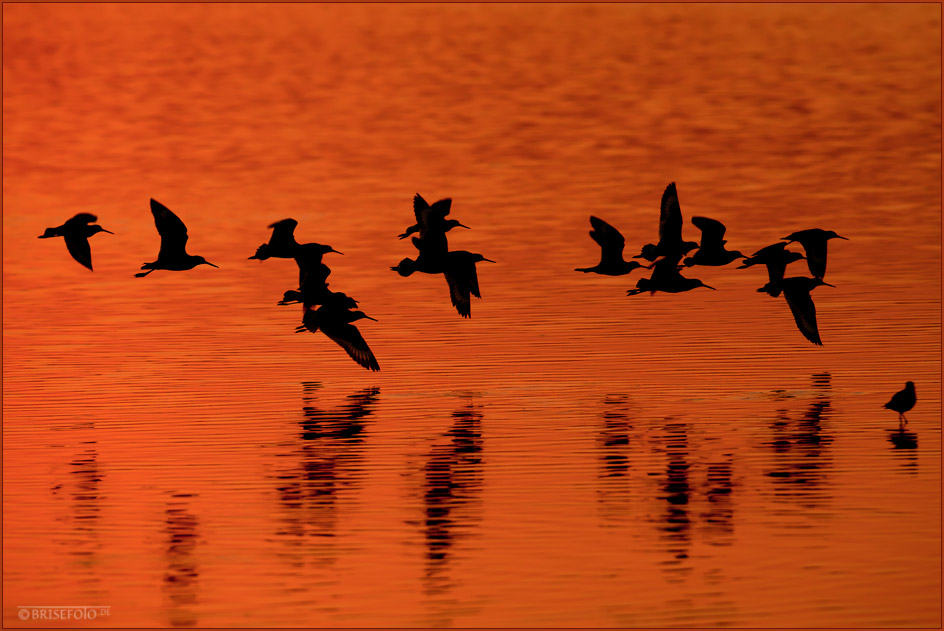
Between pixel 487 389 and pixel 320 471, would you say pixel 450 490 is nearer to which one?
pixel 320 471

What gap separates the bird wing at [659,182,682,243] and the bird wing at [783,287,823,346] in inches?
78.9

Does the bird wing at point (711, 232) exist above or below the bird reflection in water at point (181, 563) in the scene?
above

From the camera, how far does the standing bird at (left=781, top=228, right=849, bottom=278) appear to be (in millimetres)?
35062

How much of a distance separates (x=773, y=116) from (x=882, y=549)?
59.7 metres

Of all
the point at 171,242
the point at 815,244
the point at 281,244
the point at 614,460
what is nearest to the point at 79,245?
the point at 171,242

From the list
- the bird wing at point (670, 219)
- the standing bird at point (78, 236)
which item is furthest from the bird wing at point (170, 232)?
the bird wing at point (670, 219)

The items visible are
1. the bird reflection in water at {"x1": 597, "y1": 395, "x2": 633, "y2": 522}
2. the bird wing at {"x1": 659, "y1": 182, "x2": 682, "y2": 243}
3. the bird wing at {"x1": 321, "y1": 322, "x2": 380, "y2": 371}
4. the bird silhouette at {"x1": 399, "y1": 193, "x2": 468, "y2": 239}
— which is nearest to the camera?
the bird reflection in water at {"x1": 597, "y1": 395, "x2": 633, "y2": 522}

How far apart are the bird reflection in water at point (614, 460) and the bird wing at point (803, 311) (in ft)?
9.64

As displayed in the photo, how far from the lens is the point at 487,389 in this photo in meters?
34.5

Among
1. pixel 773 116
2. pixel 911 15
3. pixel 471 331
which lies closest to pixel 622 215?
pixel 471 331

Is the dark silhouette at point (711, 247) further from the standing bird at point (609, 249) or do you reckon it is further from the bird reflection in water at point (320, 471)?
the bird reflection in water at point (320, 471)

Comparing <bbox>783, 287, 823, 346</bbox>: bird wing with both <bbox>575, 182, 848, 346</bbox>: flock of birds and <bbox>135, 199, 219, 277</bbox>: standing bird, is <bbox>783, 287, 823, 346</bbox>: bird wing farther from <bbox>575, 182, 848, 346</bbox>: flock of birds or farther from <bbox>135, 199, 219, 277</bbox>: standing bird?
<bbox>135, 199, 219, 277</bbox>: standing bird

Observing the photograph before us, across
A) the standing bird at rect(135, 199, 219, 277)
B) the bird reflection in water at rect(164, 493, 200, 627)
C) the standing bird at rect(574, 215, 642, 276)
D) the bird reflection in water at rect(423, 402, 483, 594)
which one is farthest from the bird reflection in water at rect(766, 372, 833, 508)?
the standing bird at rect(135, 199, 219, 277)

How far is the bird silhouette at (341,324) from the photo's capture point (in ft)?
111
